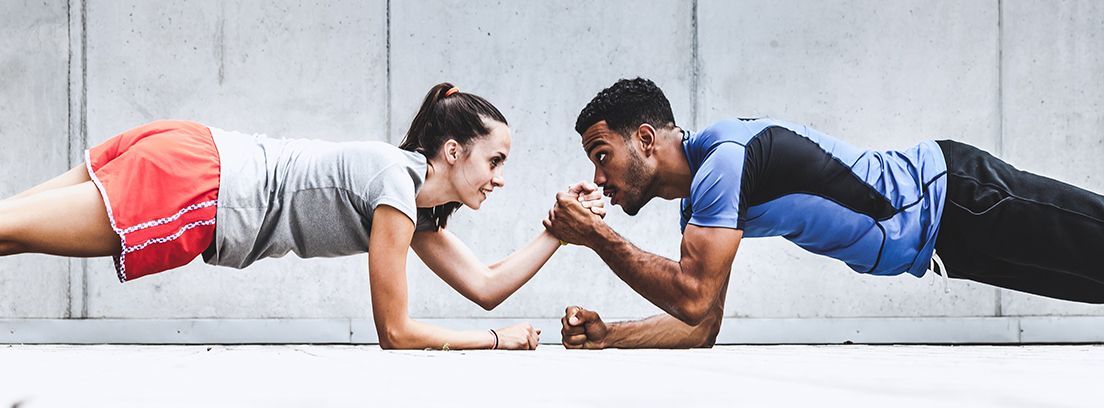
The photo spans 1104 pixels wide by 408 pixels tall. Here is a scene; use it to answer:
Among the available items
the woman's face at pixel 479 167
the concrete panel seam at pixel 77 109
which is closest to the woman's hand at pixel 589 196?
the woman's face at pixel 479 167

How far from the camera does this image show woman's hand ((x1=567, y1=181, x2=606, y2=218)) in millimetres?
2209

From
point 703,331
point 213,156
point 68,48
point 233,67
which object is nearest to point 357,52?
→ point 233,67

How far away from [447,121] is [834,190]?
3.85 ft

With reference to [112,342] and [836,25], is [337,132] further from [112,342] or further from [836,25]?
[836,25]

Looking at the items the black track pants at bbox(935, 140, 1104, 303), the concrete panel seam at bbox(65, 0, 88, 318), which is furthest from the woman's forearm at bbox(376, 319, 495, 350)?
the concrete panel seam at bbox(65, 0, 88, 318)

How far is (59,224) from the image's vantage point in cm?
143

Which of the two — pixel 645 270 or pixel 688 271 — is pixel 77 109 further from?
pixel 688 271

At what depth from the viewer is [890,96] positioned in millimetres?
3561

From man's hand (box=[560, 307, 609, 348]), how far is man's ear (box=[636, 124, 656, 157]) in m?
0.59

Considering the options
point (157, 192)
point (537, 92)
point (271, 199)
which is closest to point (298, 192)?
point (271, 199)

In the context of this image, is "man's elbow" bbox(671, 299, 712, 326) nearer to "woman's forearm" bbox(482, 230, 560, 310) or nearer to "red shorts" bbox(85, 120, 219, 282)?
"woman's forearm" bbox(482, 230, 560, 310)

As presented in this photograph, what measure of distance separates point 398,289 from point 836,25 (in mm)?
2995

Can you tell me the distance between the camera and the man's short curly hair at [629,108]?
2.16m

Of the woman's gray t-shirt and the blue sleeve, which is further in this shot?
the blue sleeve
